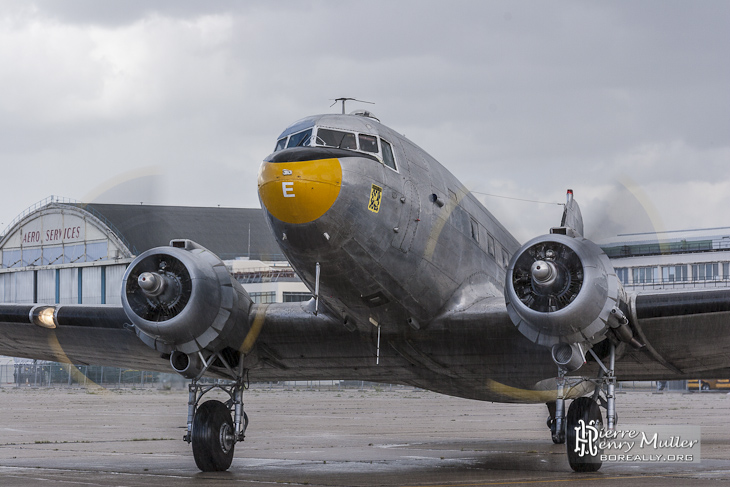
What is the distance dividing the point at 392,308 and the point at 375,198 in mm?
2079

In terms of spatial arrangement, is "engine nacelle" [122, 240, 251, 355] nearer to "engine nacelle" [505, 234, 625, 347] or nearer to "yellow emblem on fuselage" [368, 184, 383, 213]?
"yellow emblem on fuselage" [368, 184, 383, 213]

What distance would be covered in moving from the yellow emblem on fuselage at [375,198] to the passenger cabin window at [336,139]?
2.35 ft

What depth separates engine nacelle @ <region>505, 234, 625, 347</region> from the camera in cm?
1219

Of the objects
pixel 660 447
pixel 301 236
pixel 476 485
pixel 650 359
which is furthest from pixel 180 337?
pixel 660 447

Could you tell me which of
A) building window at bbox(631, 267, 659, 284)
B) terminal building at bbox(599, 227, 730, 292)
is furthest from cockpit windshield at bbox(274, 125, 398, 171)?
building window at bbox(631, 267, 659, 284)

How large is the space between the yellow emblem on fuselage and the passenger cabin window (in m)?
0.72

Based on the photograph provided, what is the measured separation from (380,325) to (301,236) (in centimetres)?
280

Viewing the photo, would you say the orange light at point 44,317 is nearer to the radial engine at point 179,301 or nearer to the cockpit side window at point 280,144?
the radial engine at point 179,301

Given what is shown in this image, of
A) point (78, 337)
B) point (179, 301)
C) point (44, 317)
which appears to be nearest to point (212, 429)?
point (179, 301)

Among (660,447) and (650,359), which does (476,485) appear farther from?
(660,447)

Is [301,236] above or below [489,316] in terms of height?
above

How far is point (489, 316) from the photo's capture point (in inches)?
539

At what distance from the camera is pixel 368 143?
41.8 feet

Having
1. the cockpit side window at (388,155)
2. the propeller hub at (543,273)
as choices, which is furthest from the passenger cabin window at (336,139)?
the propeller hub at (543,273)
